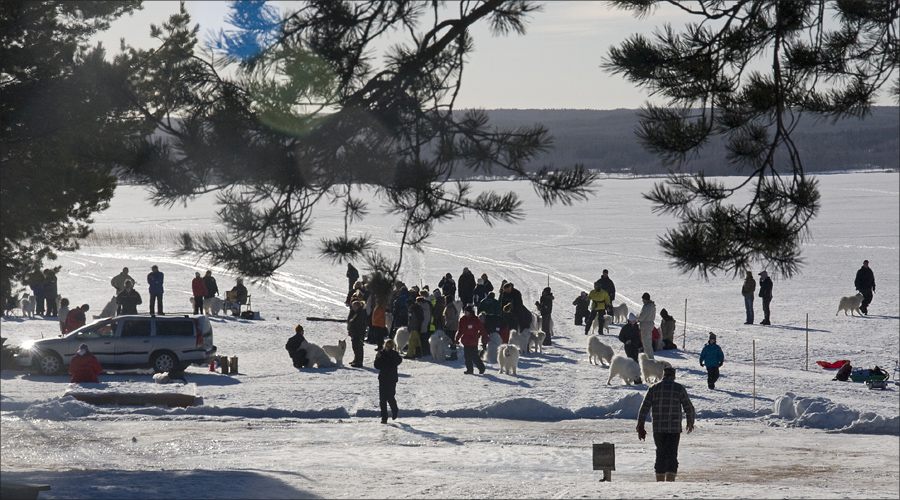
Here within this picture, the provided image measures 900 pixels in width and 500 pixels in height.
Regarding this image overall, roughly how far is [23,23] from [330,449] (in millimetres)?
6976

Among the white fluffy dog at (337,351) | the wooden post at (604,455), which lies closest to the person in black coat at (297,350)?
the white fluffy dog at (337,351)

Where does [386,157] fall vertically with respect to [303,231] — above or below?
above

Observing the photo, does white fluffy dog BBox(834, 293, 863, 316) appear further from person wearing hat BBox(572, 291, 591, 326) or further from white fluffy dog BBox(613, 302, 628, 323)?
person wearing hat BBox(572, 291, 591, 326)

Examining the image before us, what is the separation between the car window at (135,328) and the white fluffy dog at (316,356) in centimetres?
328

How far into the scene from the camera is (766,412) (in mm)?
13875

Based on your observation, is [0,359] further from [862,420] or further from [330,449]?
[862,420]

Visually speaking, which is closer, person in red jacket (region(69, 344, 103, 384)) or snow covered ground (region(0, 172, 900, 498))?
snow covered ground (region(0, 172, 900, 498))

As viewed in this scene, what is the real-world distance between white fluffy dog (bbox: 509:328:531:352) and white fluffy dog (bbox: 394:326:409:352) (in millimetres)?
2386

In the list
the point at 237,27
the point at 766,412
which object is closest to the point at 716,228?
the point at 237,27

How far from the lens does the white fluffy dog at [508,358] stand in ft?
56.6

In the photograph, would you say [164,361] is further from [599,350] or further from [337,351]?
[599,350]

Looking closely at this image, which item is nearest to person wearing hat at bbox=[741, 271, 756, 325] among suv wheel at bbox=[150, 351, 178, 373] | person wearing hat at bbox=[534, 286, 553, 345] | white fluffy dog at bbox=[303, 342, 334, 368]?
person wearing hat at bbox=[534, 286, 553, 345]

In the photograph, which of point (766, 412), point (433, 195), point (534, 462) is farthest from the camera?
point (766, 412)

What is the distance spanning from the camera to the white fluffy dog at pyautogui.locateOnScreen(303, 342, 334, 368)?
18.2 m
